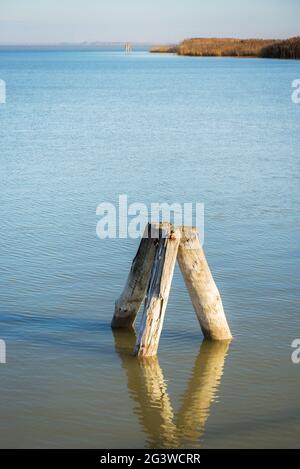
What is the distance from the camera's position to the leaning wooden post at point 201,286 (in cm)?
906

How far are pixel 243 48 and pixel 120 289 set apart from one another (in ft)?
310

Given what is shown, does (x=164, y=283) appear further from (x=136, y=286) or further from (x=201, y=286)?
(x=136, y=286)

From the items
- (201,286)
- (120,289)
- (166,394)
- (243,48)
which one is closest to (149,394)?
(166,394)

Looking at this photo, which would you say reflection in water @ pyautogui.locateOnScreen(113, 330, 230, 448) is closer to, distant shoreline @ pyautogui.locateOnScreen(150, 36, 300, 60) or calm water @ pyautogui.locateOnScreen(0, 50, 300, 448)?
calm water @ pyautogui.locateOnScreen(0, 50, 300, 448)

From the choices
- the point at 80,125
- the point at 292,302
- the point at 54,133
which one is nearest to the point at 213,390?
the point at 292,302

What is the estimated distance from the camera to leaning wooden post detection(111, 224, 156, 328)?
9375 millimetres

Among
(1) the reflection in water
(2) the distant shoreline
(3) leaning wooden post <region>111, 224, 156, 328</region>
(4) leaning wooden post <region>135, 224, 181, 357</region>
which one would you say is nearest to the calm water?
(1) the reflection in water

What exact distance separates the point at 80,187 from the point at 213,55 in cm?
9645

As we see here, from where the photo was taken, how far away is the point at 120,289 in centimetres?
1159

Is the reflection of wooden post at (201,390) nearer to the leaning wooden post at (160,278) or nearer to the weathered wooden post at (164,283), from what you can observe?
the weathered wooden post at (164,283)

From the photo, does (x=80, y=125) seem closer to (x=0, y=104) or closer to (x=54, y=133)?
(x=54, y=133)

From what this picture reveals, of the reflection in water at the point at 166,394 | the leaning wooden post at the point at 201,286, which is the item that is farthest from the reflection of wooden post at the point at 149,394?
the leaning wooden post at the point at 201,286

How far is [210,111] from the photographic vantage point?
37.5m

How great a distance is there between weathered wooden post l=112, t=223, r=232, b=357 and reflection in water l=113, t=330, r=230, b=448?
0.23 metres
